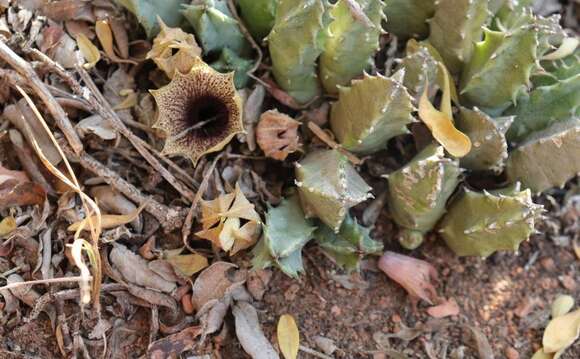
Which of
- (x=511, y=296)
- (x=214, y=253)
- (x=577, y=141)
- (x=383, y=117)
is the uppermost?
(x=383, y=117)

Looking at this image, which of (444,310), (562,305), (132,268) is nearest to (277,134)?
(132,268)

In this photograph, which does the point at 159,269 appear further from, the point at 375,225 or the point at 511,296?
the point at 511,296

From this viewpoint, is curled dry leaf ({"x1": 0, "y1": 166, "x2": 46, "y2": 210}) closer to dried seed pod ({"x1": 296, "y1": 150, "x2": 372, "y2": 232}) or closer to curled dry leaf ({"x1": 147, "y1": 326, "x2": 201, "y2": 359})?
curled dry leaf ({"x1": 147, "y1": 326, "x2": 201, "y2": 359})

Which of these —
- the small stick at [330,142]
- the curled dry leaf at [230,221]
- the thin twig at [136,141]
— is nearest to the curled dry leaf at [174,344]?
the curled dry leaf at [230,221]

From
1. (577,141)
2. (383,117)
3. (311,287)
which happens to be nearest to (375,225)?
(311,287)

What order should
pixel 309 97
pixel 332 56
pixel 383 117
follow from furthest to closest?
pixel 309 97 → pixel 332 56 → pixel 383 117

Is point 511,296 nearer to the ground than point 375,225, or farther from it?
nearer to the ground

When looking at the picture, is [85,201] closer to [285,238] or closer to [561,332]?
[285,238]
